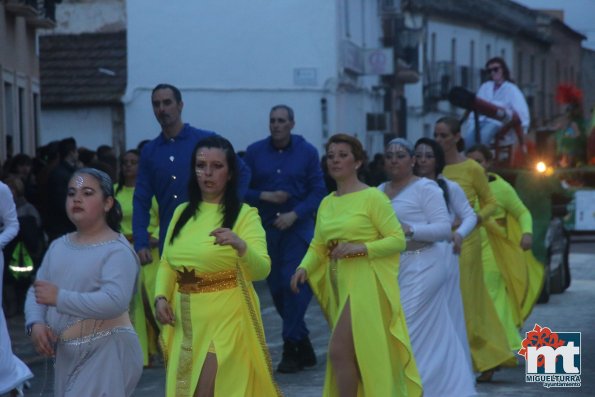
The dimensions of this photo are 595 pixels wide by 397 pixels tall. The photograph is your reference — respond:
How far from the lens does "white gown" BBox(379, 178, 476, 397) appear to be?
10.5 meters

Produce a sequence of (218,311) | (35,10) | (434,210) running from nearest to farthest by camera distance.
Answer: (218,311), (434,210), (35,10)

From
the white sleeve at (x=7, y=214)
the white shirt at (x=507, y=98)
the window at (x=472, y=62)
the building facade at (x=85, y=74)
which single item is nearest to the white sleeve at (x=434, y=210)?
the white sleeve at (x=7, y=214)

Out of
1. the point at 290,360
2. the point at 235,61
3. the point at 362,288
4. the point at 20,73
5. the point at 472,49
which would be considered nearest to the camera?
the point at 362,288

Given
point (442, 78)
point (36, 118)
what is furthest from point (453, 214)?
point (442, 78)

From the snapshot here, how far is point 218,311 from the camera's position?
8086mm

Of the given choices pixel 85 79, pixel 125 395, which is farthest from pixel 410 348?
pixel 85 79

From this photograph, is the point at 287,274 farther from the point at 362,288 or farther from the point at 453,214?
the point at 362,288

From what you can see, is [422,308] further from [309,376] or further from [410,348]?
[309,376]

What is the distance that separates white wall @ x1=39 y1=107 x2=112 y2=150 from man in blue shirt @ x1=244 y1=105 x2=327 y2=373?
71.3ft

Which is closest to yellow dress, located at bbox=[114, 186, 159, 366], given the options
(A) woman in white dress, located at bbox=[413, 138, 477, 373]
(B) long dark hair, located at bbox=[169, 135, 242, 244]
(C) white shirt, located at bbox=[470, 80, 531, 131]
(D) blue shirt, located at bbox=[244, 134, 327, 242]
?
(D) blue shirt, located at bbox=[244, 134, 327, 242]

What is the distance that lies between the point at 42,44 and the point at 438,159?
1045 inches

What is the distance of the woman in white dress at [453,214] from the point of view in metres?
11.3

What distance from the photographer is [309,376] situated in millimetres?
12406

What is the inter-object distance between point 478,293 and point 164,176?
2826 mm
